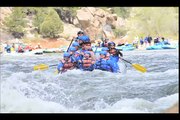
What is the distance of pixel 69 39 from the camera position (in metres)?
4.09

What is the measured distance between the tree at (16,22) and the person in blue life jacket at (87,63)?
0.90m

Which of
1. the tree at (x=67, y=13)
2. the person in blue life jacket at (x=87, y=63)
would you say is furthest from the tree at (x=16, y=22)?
the person in blue life jacket at (x=87, y=63)

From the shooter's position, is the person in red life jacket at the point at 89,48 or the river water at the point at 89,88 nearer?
the river water at the point at 89,88

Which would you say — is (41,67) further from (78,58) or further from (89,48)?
(89,48)

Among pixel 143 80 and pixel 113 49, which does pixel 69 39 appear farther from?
pixel 143 80

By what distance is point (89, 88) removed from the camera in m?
3.99

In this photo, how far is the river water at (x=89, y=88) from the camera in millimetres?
3947

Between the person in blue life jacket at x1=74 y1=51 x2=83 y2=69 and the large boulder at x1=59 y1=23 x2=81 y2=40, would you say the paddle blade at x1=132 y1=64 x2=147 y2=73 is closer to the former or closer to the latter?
the person in blue life jacket at x1=74 y1=51 x2=83 y2=69

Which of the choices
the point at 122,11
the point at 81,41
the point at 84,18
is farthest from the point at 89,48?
the point at 122,11

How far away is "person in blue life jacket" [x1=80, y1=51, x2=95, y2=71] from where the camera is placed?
405 cm

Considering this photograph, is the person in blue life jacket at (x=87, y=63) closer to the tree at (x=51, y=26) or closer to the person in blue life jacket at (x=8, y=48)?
the tree at (x=51, y=26)
